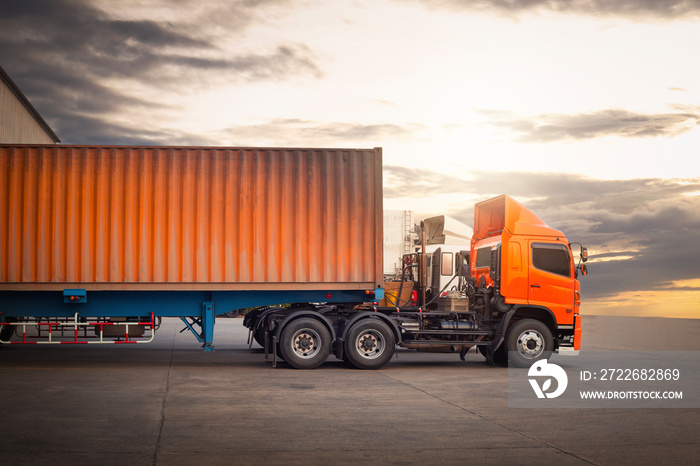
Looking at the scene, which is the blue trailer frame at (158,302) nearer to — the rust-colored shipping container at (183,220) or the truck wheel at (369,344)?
the rust-colored shipping container at (183,220)

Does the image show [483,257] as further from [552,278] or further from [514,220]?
[552,278]

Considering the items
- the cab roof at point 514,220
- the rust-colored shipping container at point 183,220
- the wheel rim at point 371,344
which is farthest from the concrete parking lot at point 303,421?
the cab roof at point 514,220

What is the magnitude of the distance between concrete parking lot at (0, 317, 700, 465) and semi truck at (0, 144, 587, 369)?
3.36 feet

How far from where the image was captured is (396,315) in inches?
572

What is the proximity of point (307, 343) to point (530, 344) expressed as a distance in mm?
4688

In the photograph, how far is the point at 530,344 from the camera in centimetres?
1441

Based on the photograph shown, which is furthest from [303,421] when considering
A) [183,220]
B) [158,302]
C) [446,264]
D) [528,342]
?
[446,264]

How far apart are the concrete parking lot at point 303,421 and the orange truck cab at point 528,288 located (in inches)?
46.6

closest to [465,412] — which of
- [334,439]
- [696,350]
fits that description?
[334,439]

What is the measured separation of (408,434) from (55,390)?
5.98 m

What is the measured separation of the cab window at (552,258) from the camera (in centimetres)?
1448

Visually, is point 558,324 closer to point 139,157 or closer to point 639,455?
point 639,455

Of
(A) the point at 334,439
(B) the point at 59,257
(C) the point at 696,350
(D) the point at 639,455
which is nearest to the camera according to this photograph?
(D) the point at 639,455

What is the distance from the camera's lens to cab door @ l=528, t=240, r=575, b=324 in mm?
14445
